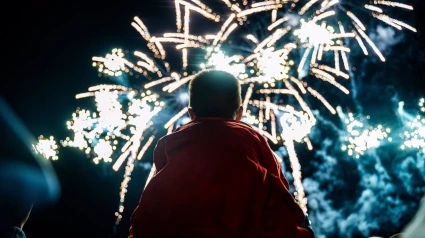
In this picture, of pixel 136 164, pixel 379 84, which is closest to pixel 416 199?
pixel 379 84

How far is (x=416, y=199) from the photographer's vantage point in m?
13.1

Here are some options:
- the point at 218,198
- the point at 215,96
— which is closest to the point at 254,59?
the point at 215,96

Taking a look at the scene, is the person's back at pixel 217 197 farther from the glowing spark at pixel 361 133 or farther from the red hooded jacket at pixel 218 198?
the glowing spark at pixel 361 133

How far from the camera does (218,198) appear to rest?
59.6 inches

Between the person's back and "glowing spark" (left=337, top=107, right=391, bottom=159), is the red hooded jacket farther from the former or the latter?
"glowing spark" (left=337, top=107, right=391, bottom=159)

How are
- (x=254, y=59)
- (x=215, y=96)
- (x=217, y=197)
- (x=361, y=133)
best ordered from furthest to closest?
(x=361, y=133), (x=254, y=59), (x=215, y=96), (x=217, y=197)

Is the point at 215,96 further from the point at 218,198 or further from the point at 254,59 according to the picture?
the point at 254,59

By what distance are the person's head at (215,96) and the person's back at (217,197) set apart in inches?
10.5

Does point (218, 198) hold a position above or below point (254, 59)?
below

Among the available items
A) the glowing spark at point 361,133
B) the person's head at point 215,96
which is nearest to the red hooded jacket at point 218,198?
the person's head at point 215,96

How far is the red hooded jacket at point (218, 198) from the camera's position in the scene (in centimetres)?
150

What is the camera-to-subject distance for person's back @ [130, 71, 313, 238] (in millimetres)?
1495

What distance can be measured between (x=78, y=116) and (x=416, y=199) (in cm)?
1272

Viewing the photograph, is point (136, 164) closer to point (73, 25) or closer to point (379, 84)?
point (73, 25)
